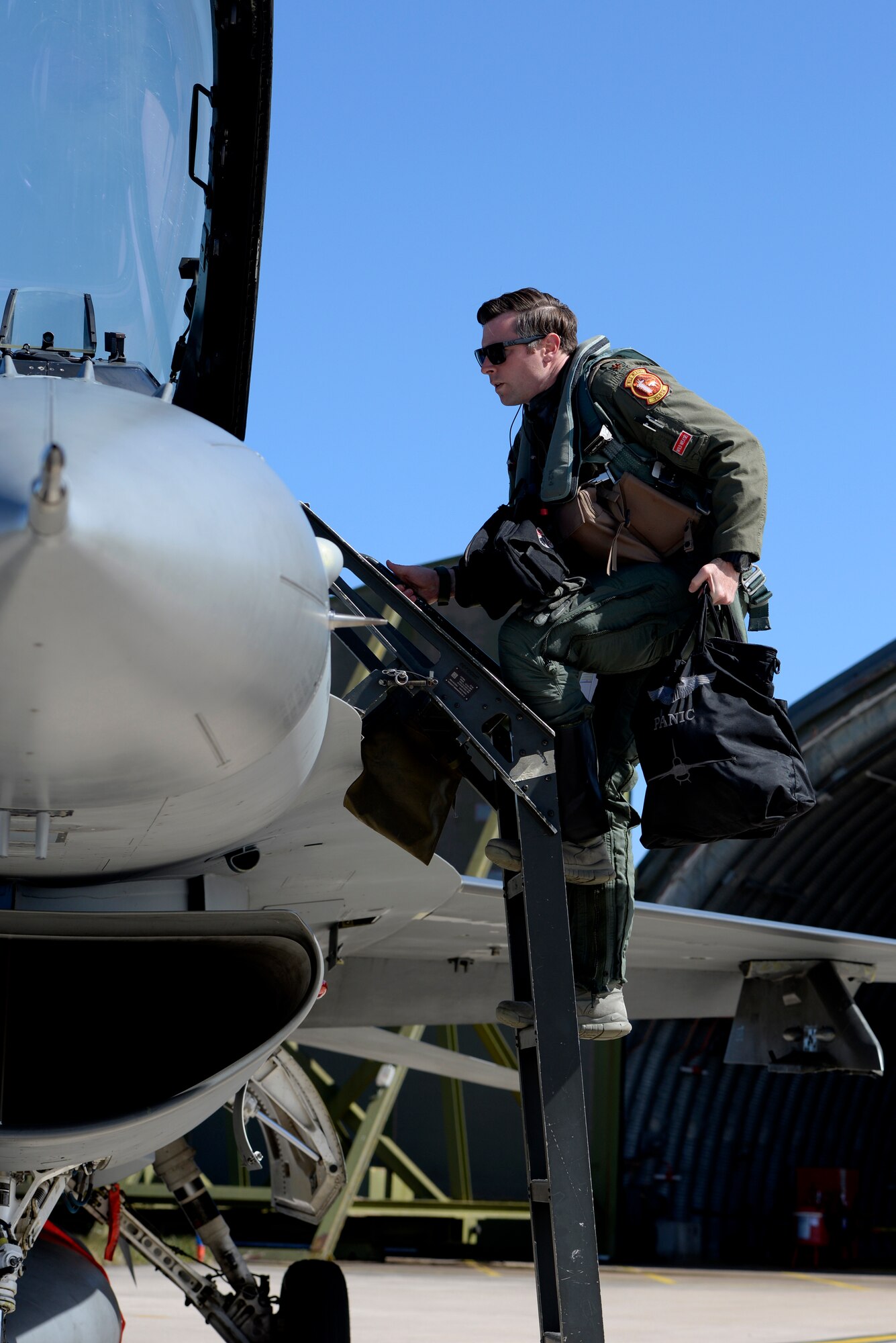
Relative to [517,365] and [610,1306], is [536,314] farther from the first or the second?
[610,1306]

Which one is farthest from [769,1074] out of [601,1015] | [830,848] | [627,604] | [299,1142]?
[627,604]

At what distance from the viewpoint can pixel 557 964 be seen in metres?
3.26

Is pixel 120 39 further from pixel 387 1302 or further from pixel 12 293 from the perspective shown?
pixel 387 1302

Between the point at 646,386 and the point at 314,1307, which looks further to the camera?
the point at 314,1307

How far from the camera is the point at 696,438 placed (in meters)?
3.59

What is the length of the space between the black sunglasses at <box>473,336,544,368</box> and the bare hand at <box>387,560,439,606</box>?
2.08ft

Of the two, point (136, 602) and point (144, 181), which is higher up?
point (144, 181)

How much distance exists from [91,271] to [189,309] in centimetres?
42

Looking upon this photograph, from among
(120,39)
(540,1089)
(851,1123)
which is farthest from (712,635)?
(851,1123)

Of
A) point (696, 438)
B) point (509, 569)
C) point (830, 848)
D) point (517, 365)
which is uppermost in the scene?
point (830, 848)

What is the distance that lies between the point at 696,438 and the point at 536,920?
1.35m

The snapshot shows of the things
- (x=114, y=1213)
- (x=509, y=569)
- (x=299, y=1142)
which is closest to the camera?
(x=509, y=569)

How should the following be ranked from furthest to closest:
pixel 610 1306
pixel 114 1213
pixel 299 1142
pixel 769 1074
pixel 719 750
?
1. pixel 769 1074
2. pixel 610 1306
3. pixel 299 1142
4. pixel 114 1213
5. pixel 719 750

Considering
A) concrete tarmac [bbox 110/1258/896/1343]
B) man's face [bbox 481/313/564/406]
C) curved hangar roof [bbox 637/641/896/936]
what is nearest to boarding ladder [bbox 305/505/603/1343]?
man's face [bbox 481/313/564/406]
